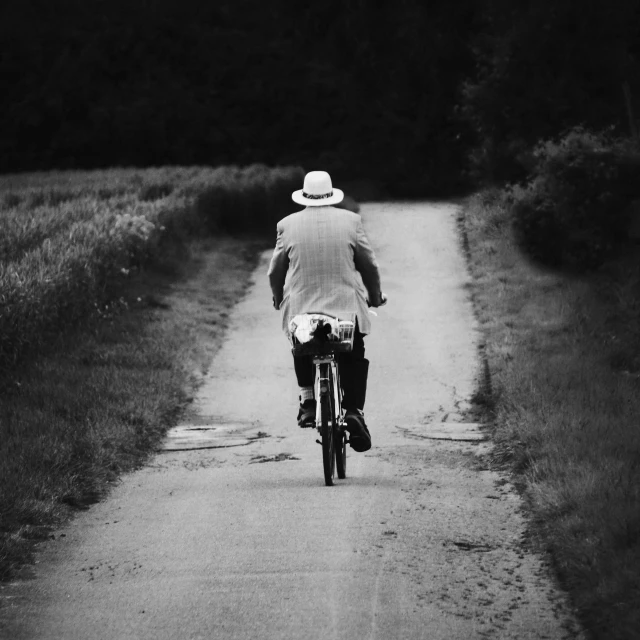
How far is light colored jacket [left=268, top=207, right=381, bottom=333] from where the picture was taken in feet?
25.5

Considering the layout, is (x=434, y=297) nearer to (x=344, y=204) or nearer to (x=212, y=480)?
(x=212, y=480)

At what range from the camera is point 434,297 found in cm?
1719

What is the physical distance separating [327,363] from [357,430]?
567mm

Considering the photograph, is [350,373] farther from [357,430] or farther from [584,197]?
[584,197]

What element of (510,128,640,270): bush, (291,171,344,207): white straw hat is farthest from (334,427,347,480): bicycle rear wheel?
(510,128,640,270): bush

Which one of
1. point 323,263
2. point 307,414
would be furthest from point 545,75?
point 307,414

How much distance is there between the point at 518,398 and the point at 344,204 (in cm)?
1927

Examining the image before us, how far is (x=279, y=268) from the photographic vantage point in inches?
316

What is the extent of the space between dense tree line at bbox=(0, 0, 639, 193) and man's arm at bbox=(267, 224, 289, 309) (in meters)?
31.0

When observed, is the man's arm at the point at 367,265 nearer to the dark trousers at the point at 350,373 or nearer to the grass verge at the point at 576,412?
the dark trousers at the point at 350,373

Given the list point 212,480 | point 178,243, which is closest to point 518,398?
point 212,480

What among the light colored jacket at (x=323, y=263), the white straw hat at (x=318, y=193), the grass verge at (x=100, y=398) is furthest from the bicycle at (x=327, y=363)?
the grass verge at (x=100, y=398)

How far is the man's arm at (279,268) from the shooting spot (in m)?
7.96

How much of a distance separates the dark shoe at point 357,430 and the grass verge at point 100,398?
65.6 inches
